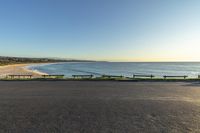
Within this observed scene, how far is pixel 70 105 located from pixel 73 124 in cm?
274

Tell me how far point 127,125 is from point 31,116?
3.63 metres

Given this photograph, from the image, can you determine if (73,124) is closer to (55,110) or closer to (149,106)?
(55,110)

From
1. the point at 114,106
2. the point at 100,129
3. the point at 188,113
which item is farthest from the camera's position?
the point at 114,106

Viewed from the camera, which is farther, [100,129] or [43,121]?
[43,121]

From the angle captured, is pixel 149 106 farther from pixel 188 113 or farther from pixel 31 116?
pixel 31 116

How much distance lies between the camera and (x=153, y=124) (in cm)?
611

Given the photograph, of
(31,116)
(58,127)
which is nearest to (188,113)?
(58,127)

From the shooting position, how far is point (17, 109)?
802 centimetres

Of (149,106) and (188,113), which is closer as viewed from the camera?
(188,113)

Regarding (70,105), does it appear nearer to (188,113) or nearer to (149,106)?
(149,106)

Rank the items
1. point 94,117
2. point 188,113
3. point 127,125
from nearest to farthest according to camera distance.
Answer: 1. point 127,125
2. point 94,117
3. point 188,113

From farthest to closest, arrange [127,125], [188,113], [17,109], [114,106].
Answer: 1. [114,106]
2. [17,109]
3. [188,113]
4. [127,125]

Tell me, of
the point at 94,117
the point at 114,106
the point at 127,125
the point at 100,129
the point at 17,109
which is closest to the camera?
the point at 100,129

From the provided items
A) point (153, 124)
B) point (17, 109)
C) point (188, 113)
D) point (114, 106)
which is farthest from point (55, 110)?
point (188, 113)
